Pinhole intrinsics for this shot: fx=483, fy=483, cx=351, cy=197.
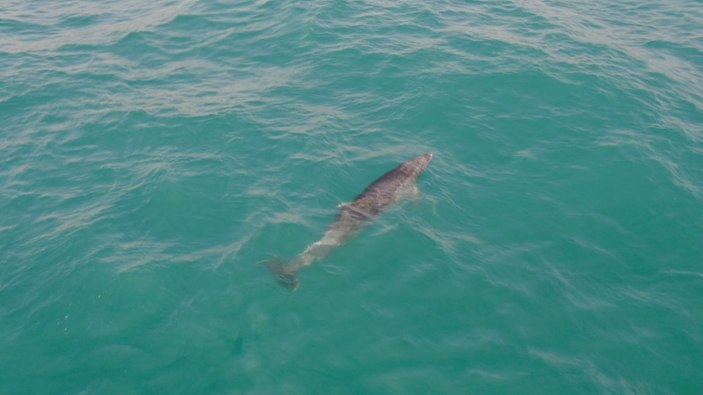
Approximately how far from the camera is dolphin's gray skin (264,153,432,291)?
13.3 m

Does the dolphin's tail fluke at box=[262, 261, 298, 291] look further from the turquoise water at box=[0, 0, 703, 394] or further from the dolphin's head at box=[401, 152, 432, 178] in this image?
the dolphin's head at box=[401, 152, 432, 178]

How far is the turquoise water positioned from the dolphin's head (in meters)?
0.37

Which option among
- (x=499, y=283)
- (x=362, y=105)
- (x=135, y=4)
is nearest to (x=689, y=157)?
(x=499, y=283)

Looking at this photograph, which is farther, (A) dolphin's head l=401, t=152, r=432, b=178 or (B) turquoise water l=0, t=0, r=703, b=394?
(A) dolphin's head l=401, t=152, r=432, b=178

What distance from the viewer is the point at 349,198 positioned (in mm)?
15742

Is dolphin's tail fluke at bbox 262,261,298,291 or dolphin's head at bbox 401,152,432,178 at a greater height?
dolphin's head at bbox 401,152,432,178

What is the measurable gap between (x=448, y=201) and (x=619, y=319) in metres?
5.89

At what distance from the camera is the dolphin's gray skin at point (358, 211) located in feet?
43.7

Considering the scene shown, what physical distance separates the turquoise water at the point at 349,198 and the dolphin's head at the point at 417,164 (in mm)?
371

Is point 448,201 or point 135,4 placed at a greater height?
point 135,4

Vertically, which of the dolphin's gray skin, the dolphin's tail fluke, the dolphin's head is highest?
the dolphin's head

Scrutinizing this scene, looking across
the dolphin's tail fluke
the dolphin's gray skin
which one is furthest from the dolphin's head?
the dolphin's tail fluke

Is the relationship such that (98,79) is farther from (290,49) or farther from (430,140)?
(430,140)

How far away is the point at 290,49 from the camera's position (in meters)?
24.0
